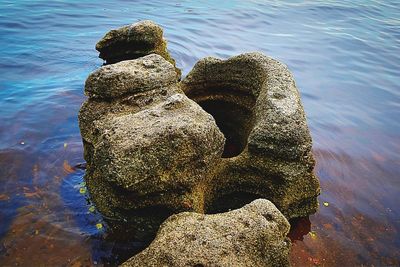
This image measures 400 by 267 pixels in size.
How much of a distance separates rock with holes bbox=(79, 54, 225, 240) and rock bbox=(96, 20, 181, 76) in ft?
11.3

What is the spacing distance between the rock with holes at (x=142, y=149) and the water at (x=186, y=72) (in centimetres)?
71

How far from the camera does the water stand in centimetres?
553

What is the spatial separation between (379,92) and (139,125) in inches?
429

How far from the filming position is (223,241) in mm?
3672

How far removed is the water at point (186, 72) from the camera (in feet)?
18.1

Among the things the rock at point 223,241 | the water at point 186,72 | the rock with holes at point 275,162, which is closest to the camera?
the rock at point 223,241

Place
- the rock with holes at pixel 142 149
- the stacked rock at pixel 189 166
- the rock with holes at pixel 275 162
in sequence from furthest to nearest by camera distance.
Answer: the rock with holes at pixel 275 162 → the rock with holes at pixel 142 149 → the stacked rock at pixel 189 166

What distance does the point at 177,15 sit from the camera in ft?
72.1

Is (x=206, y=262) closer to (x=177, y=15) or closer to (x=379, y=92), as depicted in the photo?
(x=379, y=92)

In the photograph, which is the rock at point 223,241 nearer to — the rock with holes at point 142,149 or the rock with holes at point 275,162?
the rock with holes at point 142,149

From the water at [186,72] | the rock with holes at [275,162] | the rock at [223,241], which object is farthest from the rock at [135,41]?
the rock at [223,241]

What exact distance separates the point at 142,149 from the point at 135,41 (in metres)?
5.34

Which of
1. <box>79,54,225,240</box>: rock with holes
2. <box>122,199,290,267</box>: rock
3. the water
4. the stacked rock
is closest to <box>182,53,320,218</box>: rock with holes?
the stacked rock

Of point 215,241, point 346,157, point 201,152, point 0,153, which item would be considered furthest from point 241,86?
point 0,153
